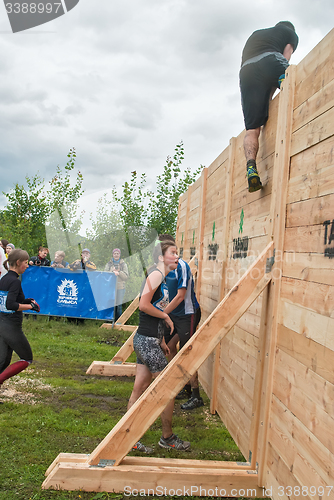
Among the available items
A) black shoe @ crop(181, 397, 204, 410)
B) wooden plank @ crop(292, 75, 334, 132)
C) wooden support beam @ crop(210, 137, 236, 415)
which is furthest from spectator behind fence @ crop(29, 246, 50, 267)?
wooden plank @ crop(292, 75, 334, 132)

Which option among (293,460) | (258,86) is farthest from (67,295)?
(293,460)

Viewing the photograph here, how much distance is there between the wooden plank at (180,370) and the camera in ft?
9.68

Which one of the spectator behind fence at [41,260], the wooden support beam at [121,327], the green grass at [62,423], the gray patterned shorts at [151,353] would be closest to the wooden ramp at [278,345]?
the green grass at [62,423]

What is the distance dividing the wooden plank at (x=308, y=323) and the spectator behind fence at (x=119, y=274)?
7663mm

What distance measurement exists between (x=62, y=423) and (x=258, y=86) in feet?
12.8

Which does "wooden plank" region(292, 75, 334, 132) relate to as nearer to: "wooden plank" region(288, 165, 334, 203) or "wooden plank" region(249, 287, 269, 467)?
"wooden plank" region(288, 165, 334, 203)

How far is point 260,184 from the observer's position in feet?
11.2

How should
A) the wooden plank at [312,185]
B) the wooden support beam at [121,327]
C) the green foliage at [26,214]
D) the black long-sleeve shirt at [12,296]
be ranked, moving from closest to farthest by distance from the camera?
1. the wooden plank at [312,185]
2. the black long-sleeve shirt at [12,296]
3. the wooden support beam at [121,327]
4. the green foliage at [26,214]

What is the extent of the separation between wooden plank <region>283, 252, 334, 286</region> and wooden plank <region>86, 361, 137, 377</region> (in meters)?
4.11

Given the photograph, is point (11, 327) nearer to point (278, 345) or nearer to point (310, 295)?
point (278, 345)

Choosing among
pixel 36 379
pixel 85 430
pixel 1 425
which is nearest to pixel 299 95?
pixel 85 430

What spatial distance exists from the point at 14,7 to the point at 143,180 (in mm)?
10170

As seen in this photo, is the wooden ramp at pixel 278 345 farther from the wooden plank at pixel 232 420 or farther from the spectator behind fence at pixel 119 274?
the spectator behind fence at pixel 119 274

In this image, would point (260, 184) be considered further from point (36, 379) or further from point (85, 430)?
point (36, 379)
